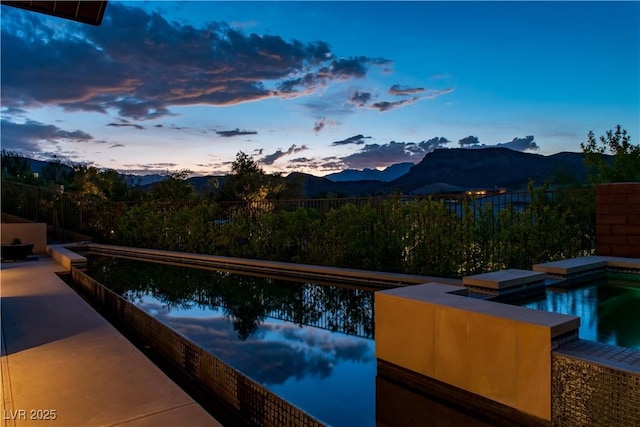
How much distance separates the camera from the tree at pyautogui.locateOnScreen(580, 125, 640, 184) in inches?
323

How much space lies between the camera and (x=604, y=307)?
13.4ft

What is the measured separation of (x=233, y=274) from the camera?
883 cm

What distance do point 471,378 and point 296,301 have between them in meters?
4.02

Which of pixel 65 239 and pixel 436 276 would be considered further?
pixel 65 239

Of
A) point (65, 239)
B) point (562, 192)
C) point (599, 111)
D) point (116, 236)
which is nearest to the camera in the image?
point (562, 192)

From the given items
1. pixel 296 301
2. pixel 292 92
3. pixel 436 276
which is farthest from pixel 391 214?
pixel 292 92

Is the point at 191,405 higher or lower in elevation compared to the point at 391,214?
lower

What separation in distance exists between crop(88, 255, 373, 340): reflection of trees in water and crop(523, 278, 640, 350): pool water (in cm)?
197

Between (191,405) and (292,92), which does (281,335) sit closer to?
(191,405)

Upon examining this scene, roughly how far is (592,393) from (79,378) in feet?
10.7

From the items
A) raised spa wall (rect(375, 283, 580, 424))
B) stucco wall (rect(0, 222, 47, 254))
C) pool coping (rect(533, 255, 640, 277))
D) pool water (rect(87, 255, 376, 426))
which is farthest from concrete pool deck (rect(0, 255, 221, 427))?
stucco wall (rect(0, 222, 47, 254))

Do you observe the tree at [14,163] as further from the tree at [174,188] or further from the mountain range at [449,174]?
the tree at [174,188]

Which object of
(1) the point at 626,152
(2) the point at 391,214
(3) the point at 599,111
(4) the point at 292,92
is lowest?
(2) the point at 391,214

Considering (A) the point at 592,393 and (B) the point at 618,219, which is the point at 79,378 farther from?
(B) the point at 618,219
